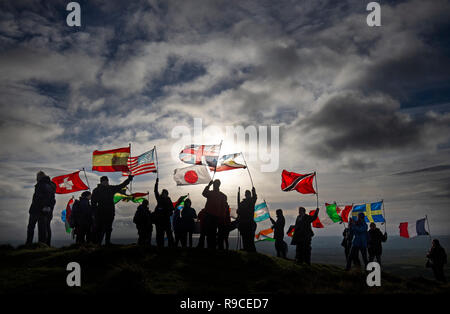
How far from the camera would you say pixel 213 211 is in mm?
12758

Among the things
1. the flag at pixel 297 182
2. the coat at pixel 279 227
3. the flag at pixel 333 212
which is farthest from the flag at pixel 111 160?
the flag at pixel 333 212

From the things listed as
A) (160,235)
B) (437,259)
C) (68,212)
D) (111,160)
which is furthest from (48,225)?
(437,259)

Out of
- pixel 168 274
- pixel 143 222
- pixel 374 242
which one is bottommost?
pixel 374 242

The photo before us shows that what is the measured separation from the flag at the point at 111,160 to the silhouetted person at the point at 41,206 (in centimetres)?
371

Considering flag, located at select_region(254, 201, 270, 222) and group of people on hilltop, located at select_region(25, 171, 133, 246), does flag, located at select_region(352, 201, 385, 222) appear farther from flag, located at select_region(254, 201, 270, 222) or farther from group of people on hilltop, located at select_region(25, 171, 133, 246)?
group of people on hilltop, located at select_region(25, 171, 133, 246)

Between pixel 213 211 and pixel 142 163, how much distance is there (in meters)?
7.47

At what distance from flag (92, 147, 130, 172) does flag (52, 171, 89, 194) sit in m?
2.87

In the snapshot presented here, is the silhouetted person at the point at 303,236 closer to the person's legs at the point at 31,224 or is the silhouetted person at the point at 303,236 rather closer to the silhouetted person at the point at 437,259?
the silhouetted person at the point at 437,259

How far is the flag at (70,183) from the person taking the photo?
1981cm

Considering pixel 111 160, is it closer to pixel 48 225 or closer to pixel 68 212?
pixel 48 225

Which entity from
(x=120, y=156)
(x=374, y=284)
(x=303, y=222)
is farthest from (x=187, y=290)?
(x=120, y=156)

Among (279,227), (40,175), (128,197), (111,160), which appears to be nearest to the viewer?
(40,175)

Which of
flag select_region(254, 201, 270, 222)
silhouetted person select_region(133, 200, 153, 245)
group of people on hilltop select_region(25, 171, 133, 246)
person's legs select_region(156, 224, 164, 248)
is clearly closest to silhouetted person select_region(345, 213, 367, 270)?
person's legs select_region(156, 224, 164, 248)
